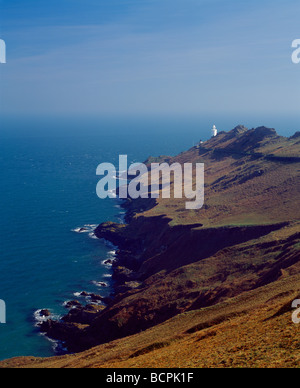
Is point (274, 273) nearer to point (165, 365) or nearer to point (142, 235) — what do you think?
point (165, 365)

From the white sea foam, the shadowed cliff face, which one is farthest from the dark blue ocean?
the shadowed cliff face

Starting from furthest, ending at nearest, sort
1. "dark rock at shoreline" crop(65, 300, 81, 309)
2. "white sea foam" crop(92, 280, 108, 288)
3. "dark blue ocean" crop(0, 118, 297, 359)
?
"white sea foam" crop(92, 280, 108, 288) → "dark rock at shoreline" crop(65, 300, 81, 309) → "dark blue ocean" crop(0, 118, 297, 359)

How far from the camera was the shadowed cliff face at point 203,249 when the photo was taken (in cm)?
4075

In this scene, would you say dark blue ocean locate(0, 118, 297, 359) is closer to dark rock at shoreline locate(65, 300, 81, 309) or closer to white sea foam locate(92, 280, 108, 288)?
white sea foam locate(92, 280, 108, 288)

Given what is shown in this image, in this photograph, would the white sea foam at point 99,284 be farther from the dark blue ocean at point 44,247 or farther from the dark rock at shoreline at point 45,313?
the dark rock at shoreline at point 45,313

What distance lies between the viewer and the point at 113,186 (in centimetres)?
11838

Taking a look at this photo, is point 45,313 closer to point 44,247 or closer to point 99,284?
point 99,284

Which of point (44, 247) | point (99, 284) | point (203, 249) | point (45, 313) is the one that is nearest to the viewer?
point (45, 313)

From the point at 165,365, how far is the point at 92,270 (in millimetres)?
41792

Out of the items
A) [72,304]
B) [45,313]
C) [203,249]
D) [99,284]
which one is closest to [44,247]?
[99,284]

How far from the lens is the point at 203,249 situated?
A: 178 ft

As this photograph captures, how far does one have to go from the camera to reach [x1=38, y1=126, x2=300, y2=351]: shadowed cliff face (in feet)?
134

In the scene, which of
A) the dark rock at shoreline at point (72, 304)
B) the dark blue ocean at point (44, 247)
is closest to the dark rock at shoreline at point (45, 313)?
the dark blue ocean at point (44, 247)
